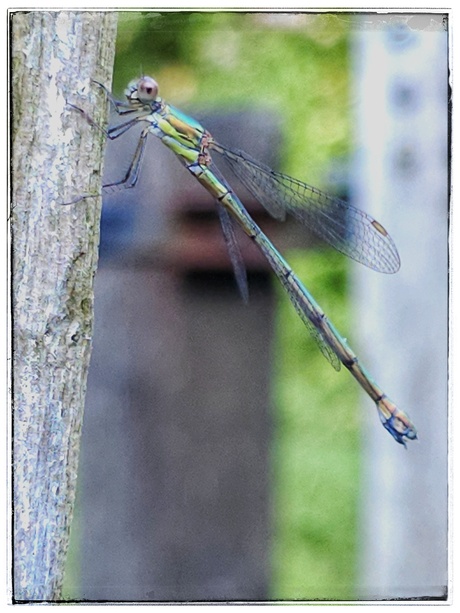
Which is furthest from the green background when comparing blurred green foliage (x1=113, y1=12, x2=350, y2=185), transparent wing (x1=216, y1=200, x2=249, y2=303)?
transparent wing (x1=216, y1=200, x2=249, y2=303)

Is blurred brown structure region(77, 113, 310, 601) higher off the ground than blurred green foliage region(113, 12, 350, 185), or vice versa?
blurred green foliage region(113, 12, 350, 185)

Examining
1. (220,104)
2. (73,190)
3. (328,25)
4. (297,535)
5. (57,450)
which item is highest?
(328,25)

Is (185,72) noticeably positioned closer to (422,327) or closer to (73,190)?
(73,190)

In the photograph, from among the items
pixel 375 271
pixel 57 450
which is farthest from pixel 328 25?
pixel 57 450

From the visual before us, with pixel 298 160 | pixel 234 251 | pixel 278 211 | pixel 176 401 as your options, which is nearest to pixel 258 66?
pixel 298 160

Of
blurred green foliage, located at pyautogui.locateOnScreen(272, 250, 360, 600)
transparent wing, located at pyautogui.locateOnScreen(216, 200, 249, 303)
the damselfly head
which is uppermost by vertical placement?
the damselfly head

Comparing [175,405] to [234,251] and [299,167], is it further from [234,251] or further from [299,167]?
[299,167]

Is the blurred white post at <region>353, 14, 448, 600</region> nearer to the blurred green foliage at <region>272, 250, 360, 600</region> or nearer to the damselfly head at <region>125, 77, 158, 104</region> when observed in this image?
the blurred green foliage at <region>272, 250, 360, 600</region>
